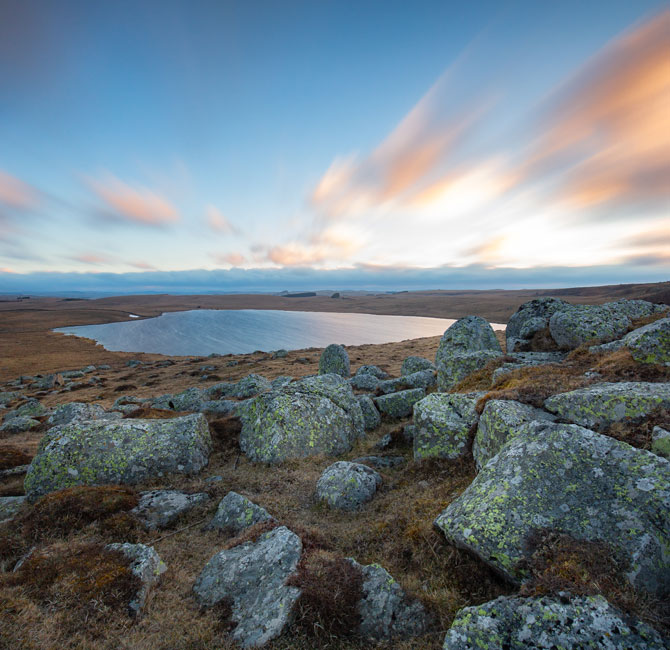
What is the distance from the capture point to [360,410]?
51.1 feet

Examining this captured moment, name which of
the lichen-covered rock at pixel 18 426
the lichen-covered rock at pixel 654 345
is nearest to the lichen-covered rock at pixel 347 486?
the lichen-covered rock at pixel 654 345

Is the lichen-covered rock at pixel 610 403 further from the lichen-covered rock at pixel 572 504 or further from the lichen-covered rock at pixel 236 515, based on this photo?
the lichen-covered rock at pixel 236 515

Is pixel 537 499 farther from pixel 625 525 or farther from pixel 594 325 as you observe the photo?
pixel 594 325

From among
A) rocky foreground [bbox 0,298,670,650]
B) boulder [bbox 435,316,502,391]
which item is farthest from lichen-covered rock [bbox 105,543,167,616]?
boulder [bbox 435,316,502,391]

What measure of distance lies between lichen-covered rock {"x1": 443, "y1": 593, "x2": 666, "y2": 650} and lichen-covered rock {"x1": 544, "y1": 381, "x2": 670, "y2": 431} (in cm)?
485

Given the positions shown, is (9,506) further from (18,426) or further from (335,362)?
(335,362)

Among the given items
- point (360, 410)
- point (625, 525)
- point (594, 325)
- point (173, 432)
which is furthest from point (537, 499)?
point (594, 325)

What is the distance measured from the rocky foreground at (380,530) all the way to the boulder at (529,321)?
645 cm

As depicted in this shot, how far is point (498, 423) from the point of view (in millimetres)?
8359

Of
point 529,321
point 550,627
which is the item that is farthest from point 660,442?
point 529,321

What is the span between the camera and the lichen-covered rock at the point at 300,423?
41.5 ft

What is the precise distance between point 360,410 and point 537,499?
1033 cm

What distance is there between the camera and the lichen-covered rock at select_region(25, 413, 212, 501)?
10.5m

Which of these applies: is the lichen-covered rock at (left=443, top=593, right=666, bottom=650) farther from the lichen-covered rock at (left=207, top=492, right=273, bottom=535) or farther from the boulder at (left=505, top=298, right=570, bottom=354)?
the boulder at (left=505, top=298, right=570, bottom=354)
